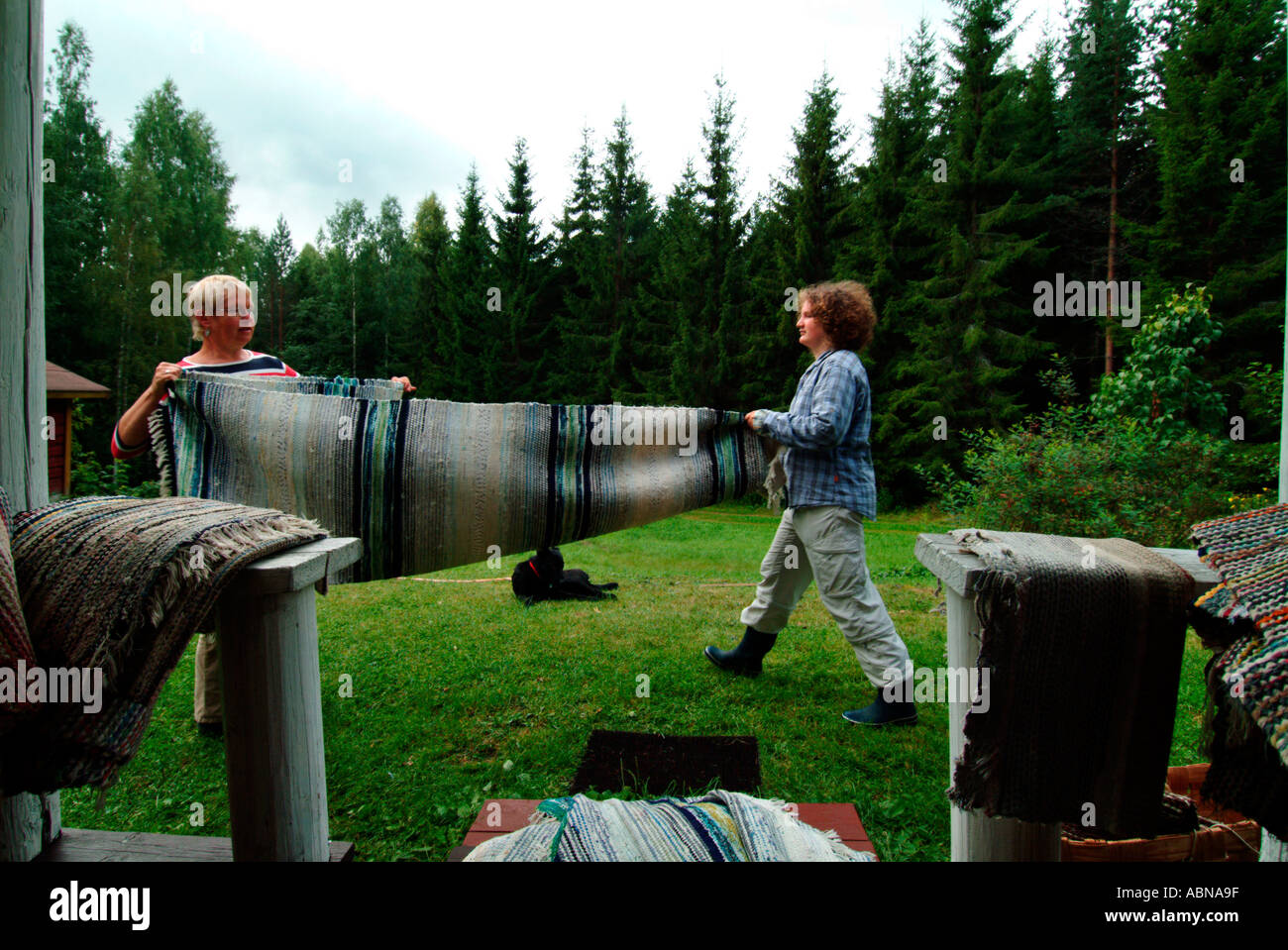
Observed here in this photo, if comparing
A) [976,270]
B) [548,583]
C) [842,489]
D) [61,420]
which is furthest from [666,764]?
[976,270]

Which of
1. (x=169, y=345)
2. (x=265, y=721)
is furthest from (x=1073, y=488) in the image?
(x=169, y=345)

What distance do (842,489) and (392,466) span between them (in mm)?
1636

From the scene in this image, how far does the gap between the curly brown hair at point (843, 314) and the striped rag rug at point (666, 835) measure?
1905mm

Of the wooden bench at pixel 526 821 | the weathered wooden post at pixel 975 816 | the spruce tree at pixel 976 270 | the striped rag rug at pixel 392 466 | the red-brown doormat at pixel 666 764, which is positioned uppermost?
the spruce tree at pixel 976 270

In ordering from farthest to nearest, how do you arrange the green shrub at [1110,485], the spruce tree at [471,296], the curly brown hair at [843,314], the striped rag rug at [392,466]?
the spruce tree at [471,296] < the green shrub at [1110,485] < the curly brown hair at [843,314] < the striped rag rug at [392,466]

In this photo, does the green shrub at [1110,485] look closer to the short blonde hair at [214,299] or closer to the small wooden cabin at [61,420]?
the short blonde hair at [214,299]

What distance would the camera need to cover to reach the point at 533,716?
2.85m

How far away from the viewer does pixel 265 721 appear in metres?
1.15

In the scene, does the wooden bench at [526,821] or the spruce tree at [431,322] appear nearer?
the wooden bench at [526,821]

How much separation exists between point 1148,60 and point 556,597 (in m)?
17.8

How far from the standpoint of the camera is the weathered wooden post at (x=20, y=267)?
1345mm

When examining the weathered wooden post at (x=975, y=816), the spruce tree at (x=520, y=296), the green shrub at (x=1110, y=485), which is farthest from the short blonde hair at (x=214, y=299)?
the spruce tree at (x=520, y=296)

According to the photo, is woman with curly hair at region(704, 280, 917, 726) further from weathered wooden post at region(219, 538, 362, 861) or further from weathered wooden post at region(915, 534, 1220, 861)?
weathered wooden post at region(219, 538, 362, 861)
